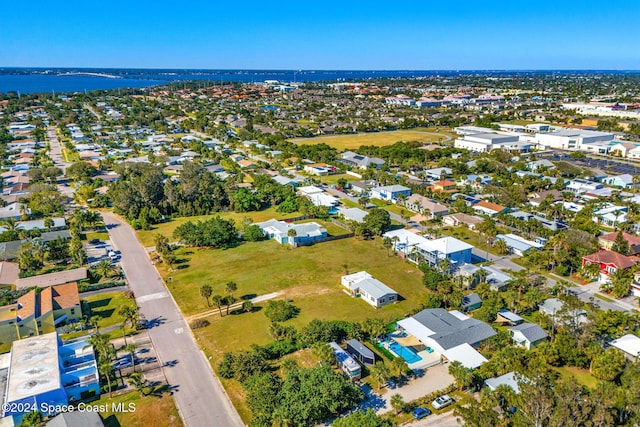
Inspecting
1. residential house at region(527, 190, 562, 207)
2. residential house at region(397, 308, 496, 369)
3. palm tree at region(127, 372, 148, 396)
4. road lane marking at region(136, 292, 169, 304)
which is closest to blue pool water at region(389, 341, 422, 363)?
residential house at region(397, 308, 496, 369)

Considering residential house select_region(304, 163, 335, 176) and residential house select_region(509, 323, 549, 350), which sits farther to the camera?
residential house select_region(304, 163, 335, 176)

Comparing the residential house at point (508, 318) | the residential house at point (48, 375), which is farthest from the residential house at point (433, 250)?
the residential house at point (48, 375)

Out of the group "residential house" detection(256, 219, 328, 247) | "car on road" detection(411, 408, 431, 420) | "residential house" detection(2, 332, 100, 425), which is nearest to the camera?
"residential house" detection(2, 332, 100, 425)

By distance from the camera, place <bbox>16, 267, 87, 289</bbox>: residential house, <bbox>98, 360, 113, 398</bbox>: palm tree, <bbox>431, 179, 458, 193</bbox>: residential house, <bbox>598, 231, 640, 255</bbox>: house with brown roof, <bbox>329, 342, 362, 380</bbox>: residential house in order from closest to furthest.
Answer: <bbox>98, 360, 113, 398</bbox>: palm tree → <bbox>329, 342, 362, 380</bbox>: residential house → <bbox>16, 267, 87, 289</bbox>: residential house → <bbox>598, 231, 640, 255</bbox>: house with brown roof → <bbox>431, 179, 458, 193</bbox>: residential house

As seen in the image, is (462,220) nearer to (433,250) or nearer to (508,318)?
(433,250)

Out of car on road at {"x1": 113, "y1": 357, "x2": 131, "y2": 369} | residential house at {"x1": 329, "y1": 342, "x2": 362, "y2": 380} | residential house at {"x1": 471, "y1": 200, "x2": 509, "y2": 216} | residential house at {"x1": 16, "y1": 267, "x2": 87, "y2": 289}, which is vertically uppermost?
residential house at {"x1": 471, "y1": 200, "x2": 509, "y2": 216}

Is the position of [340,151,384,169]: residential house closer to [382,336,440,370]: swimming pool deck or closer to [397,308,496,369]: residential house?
[397,308,496,369]: residential house

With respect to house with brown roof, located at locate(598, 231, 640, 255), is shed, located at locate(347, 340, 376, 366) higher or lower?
lower

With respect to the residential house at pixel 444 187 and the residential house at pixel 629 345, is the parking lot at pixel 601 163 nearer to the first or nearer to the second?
the residential house at pixel 444 187
